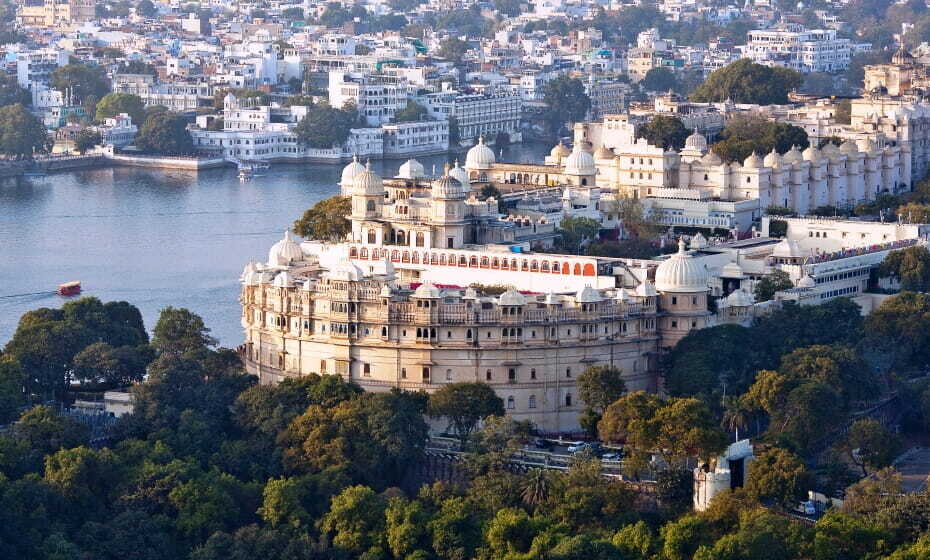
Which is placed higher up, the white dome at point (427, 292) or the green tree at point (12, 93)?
the green tree at point (12, 93)

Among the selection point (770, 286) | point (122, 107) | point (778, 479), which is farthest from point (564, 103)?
point (778, 479)

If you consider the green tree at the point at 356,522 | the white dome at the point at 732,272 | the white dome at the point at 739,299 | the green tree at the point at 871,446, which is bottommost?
the green tree at the point at 356,522

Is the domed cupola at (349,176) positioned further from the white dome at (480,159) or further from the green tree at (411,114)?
the green tree at (411,114)

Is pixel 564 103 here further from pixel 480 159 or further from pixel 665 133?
pixel 480 159

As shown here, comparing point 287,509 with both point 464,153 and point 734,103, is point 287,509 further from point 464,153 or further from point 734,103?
point 464,153

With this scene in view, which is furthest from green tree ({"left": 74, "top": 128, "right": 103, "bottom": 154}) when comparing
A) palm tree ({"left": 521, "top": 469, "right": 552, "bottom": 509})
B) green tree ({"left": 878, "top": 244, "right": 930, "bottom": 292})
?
palm tree ({"left": 521, "top": 469, "right": 552, "bottom": 509})

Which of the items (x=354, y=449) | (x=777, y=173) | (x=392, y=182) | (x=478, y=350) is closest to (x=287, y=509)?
(x=354, y=449)

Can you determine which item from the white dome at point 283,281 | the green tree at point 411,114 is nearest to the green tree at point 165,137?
the green tree at point 411,114
